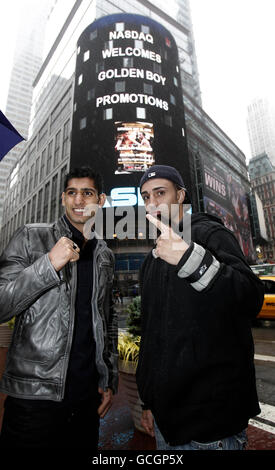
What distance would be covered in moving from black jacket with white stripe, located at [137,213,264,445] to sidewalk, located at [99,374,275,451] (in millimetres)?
1904

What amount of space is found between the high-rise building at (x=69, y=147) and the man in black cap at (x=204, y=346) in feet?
81.0

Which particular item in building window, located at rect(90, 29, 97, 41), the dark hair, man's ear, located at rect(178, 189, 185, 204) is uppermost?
building window, located at rect(90, 29, 97, 41)

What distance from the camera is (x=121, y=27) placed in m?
30.9

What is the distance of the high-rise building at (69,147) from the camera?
37616 mm

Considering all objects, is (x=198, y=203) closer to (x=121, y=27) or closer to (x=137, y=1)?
(x=121, y=27)

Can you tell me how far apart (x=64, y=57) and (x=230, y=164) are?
4393 cm

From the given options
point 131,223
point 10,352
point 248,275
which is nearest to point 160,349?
point 248,275

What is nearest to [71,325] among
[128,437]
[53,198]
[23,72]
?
[128,437]

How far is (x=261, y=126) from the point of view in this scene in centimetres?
14612

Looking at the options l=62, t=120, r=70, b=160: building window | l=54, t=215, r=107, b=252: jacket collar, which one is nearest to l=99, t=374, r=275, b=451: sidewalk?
l=54, t=215, r=107, b=252: jacket collar

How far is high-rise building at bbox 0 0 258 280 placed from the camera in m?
37.6

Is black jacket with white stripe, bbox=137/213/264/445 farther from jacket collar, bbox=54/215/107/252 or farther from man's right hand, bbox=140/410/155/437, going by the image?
jacket collar, bbox=54/215/107/252

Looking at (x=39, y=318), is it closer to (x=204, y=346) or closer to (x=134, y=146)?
(x=204, y=346)

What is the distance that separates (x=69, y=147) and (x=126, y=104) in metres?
12.0
